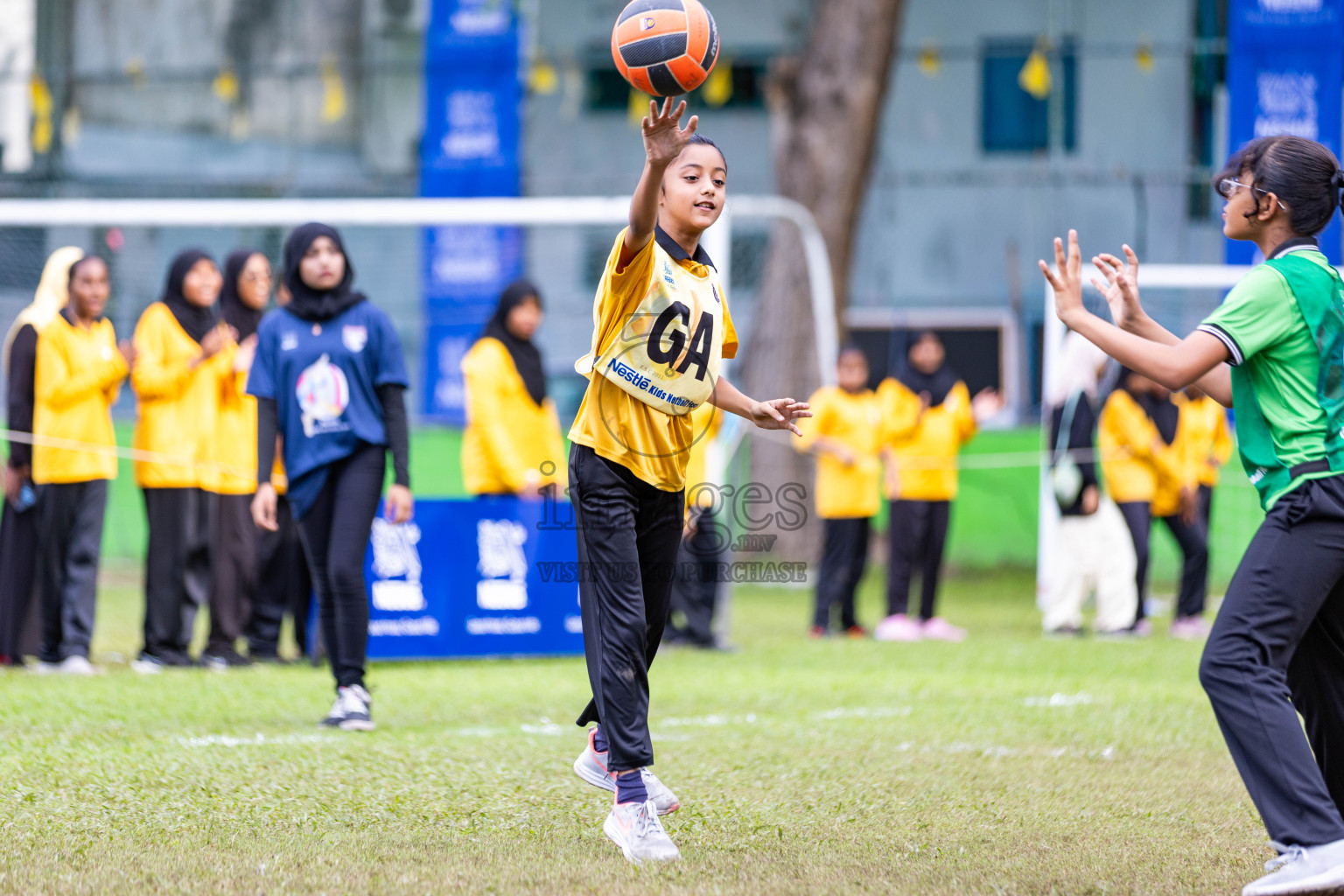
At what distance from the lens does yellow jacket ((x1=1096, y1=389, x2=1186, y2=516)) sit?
11.4 meters

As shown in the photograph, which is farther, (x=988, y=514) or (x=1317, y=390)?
(x=988, y=514)

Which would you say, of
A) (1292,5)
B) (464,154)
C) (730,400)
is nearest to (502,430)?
(730,400)

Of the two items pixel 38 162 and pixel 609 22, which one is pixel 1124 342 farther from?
pixel 609 22

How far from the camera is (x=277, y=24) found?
79.9ft

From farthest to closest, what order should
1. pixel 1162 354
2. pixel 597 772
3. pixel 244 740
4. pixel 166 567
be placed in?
pixel 166 567 → pixel 244 740 → pixel 597 772 → pixel 1162 354

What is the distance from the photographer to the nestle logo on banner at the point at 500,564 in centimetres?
933

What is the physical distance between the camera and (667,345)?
4.32 metres

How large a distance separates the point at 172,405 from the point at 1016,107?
61.8 ft

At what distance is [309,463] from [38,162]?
673 inches

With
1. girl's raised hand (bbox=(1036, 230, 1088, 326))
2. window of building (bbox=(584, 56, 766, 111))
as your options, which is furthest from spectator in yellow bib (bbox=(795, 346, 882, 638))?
window of building (bbox=(584, 56, 766, 111))

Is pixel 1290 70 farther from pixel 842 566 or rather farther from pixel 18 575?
pixel 18 575

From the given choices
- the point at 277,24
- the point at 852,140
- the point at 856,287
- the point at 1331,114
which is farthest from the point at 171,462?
the point at 277,24

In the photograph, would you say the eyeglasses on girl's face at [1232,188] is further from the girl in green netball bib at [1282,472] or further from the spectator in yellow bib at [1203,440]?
the spectator in yellow bib at [1203,440]

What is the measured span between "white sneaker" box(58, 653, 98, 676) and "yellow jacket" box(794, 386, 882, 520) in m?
5.40
